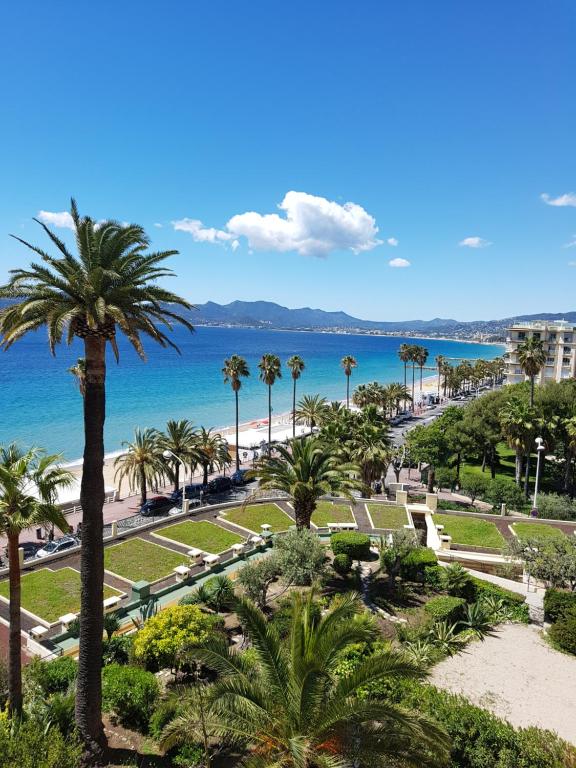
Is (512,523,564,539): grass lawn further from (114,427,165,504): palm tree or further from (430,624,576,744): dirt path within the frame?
(114,427,165,504): palm tree

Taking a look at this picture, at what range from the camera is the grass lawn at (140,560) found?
23.0m

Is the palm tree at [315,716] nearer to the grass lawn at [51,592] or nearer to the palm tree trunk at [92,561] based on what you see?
the palm tree trunk at [92,561]

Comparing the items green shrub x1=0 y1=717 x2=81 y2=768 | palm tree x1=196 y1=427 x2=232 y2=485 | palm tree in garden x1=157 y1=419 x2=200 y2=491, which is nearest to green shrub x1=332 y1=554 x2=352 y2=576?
green shrub x1=0 y1=717 x2=81 y2=768

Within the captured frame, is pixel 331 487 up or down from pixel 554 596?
up

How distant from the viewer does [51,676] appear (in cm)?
1381

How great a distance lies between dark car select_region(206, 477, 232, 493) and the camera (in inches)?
1622

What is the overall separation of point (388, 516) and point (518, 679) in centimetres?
1475

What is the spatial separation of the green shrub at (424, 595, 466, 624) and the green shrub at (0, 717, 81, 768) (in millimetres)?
13912

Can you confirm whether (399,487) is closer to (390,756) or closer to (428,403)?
(390,756)

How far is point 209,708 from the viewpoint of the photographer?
9500 mm

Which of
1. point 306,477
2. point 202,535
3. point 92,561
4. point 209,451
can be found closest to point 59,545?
point 202,535

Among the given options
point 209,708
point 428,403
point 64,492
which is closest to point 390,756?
point 209,708

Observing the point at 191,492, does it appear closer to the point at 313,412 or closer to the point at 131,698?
the point at 313,412

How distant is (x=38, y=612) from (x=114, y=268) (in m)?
15.5
